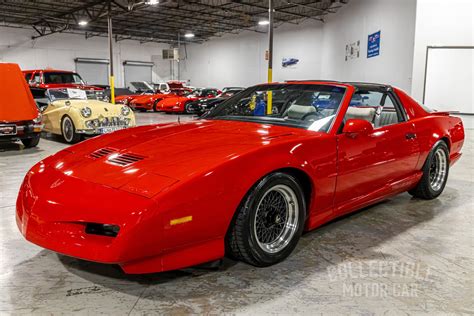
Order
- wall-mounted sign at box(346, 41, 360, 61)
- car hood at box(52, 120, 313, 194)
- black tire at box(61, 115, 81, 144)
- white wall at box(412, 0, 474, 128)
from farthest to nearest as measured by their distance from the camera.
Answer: wall-mounted sign at box(346, 41, 360, 61) → white wall at box(412, 0, 474, 128) → black tire at box(61, 115, 81, 144) → car hood at box(52, 120, 313, 194)

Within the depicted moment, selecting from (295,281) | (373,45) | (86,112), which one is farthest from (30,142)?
(373,45)

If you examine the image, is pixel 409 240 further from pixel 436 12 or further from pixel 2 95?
pixel 436 12

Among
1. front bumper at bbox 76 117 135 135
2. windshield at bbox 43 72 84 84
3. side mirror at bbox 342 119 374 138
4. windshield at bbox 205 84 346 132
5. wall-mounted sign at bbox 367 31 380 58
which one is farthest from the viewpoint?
wall-mounted sign at bbox 367 31 380 58

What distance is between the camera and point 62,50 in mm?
25422

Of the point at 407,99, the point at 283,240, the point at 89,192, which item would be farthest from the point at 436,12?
the point at 89,192

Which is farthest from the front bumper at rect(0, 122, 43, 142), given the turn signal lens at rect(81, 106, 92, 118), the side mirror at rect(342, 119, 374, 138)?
the side mirror at rect(342, 119, 374, 138)

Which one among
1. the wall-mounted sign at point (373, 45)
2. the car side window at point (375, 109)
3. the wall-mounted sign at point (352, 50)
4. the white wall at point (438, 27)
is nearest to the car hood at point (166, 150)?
the car side window at point (375, 109)

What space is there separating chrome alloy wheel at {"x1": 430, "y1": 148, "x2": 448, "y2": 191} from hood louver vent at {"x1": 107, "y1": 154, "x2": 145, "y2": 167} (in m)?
2.99

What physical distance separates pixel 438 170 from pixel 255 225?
2.63 meters

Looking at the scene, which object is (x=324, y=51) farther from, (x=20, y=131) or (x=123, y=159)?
(x=123, y=159)

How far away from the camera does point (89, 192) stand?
79.2 inches

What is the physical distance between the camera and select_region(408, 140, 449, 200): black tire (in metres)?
3.74

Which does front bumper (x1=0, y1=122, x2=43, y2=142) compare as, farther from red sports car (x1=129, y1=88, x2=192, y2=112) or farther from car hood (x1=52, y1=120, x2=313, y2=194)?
red sports car (x1=129, y1=88, x2=192, y2=112)

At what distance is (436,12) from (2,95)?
39.3 ft
